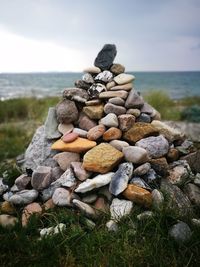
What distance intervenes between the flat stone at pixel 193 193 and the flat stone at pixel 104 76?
6.04 feet

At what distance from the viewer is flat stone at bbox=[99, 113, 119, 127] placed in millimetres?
4113

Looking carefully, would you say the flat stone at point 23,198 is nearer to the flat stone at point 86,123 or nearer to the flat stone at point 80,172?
the flat stone at point 80,172

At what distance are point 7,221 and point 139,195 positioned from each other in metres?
1.45

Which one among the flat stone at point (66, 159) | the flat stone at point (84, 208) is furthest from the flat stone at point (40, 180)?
the flat stone at point (84, 208)

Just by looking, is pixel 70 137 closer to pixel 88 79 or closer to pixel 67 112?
pixel 67 112

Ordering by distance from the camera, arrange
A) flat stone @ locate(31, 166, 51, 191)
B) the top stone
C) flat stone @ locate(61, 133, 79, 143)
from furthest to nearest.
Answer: the top stone → flat stone @ locate(61, 133, 79, 143) → flat stone @ locate(31, 166, 51, 191)

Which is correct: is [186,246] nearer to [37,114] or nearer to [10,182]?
[10,182]

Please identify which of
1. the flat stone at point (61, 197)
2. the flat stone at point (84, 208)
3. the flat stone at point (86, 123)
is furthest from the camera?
the flat stone at point (86, 123)

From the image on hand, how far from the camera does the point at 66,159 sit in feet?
13.5

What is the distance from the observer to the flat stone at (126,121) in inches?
163

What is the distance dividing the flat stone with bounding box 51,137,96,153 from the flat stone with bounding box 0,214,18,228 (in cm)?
110

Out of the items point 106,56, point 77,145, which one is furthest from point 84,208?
point 106,56

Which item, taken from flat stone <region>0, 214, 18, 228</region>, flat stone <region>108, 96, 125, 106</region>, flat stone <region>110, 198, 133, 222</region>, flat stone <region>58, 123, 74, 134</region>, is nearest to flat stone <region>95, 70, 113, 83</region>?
flat stone <region>108, 96, 125, 106</region>

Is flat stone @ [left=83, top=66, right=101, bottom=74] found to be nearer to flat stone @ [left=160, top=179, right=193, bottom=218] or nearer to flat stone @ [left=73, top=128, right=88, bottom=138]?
flat stone @ [left=73, top=128, right=88, bottom=138]
